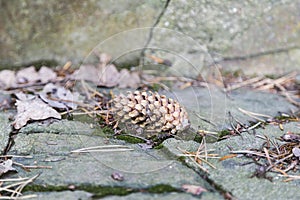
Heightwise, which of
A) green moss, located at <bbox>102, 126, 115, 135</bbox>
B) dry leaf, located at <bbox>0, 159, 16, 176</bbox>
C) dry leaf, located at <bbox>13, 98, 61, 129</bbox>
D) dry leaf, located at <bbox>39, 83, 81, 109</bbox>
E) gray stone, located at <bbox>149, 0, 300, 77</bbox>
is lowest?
dry leaf, located at <bbox>0, 159, 16, 176</bbox>

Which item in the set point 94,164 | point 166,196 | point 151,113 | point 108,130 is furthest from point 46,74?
point 166,196

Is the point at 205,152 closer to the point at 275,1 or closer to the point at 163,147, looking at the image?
the point at 163,147

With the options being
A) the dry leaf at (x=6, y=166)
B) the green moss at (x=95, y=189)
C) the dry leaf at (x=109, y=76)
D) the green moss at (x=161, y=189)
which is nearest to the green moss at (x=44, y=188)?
the green moss at (x=95, y=189)

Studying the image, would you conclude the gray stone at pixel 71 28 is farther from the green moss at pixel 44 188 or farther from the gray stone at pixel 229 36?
the green moss at pixel 44 188

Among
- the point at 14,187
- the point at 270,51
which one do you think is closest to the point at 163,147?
the point at 14,187

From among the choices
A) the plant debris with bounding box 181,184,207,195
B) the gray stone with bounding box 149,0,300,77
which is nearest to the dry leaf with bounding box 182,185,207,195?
the plant debris with bounding box 181,184,207,195

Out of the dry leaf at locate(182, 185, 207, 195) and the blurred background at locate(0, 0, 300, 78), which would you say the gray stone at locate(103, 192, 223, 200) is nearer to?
the dry leaf at locate(182, 185, 207, 195)
